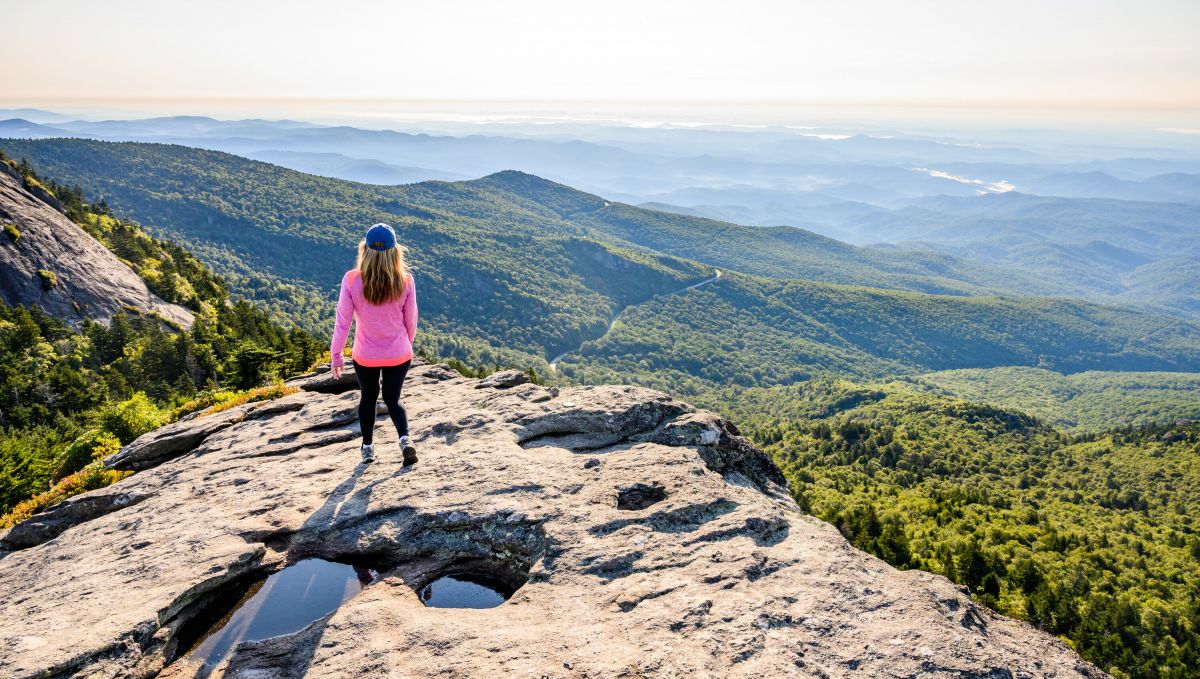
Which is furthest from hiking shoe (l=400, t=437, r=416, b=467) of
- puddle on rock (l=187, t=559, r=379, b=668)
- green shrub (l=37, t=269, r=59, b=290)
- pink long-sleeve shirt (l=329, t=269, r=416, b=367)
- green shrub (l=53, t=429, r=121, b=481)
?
green shrub (l=37, t=269, r=59, b=290)

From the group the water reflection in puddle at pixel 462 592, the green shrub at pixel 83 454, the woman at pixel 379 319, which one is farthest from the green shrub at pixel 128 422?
the water reflection in puddle at pixel 462 592

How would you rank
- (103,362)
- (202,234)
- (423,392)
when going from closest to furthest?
1. (423,392)
2. (103,362)
3. (202,234)

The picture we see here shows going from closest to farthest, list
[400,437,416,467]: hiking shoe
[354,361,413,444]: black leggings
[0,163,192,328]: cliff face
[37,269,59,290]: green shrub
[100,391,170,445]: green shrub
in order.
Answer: [354,361,413,444]: black leggings → [400,437,416,467]: hiking shoe → [100,391,170,445]: green shrub → [0,163,192,328]: cliff face → [37,269,59,290]: green shrub

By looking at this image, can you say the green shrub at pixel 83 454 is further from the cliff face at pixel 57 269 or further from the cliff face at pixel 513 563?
the cliff face at pixel 57 269

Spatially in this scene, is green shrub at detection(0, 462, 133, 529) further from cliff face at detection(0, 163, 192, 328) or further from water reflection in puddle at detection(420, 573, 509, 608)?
cliff face at detection(0, 163, 192, 328)

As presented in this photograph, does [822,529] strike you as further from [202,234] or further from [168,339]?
[202,234]

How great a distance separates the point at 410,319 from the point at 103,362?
5973 cm

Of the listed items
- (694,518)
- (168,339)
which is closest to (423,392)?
(694,518)

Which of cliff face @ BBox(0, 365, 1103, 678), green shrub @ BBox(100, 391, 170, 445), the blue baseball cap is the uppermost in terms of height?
the blue baseball cap

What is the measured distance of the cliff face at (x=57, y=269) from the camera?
53125 millimetres

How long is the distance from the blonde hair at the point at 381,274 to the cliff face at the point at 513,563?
380 cm

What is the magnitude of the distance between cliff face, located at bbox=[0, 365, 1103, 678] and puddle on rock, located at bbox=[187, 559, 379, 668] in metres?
0.25

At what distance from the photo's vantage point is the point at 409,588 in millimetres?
8969

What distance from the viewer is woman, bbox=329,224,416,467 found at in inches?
406
